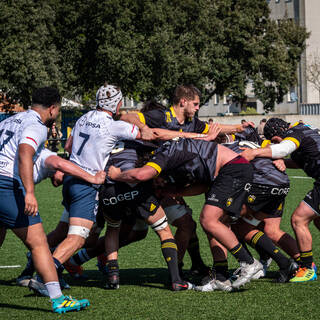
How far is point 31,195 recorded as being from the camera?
5.57 metres

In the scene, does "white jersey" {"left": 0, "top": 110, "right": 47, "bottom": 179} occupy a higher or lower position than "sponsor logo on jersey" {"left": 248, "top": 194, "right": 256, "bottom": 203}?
higher

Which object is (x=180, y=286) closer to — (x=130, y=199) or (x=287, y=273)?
(x=130, y=199)

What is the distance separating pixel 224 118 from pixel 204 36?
32.8 ft

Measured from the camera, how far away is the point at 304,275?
706 cm

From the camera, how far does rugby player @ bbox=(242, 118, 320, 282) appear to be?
7.04 meters

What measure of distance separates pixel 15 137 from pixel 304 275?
3.54 metres

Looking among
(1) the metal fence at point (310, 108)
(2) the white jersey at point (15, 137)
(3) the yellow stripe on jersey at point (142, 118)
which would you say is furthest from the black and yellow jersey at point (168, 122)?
(1) the metal fence at point (310, 108)

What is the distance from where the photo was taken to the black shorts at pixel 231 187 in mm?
6531

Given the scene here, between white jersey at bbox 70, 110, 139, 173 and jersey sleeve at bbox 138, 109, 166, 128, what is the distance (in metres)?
0.75

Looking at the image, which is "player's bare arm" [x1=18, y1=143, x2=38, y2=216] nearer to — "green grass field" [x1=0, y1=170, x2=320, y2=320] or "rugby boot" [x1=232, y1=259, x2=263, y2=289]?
"green grass field" [x1=0, y1=170, x2=320, y2=320]

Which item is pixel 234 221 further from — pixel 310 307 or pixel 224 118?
pixel 224 118

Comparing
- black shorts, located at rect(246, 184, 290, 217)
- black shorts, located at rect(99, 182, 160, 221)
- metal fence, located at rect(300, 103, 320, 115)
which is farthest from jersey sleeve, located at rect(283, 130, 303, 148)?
metal fence, located at rect(300, 103, 320, 115)

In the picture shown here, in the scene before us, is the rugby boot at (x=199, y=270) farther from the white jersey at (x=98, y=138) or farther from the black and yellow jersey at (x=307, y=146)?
the white jersey at (x=98, y=138)

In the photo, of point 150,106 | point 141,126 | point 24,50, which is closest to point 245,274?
point 141,126
